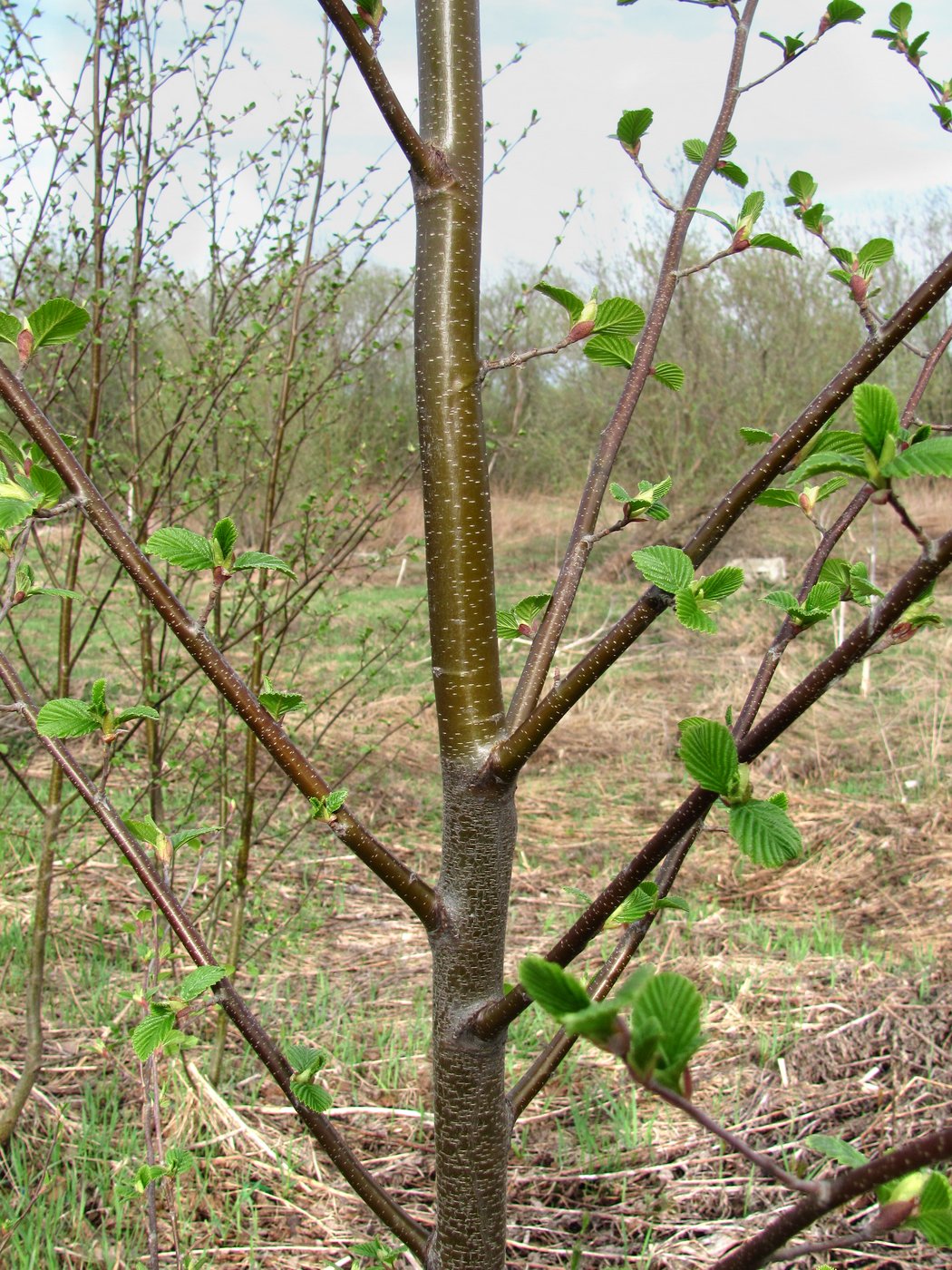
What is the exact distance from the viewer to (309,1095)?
89 cm

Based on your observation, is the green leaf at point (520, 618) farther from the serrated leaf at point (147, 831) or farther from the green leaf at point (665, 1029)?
the green leaf at point (665, 1029)

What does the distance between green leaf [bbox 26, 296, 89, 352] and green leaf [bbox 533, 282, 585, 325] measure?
0.35 m

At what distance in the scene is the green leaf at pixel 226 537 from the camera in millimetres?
791

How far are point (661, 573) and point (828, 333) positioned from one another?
1437 cm

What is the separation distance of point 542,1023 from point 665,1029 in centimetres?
260

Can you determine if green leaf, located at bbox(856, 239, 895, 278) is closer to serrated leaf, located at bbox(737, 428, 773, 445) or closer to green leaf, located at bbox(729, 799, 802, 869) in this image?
serrated leaf, located at bbox(737, 428, 773, 445)

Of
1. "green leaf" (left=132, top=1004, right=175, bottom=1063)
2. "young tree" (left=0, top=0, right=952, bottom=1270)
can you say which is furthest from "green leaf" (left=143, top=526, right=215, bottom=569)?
"green leaf" (left=132, top=1004, right=175, bottom=1063)

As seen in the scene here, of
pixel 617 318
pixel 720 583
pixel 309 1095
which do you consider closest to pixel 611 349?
pixel 617 318

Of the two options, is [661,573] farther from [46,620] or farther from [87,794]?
[46,620]

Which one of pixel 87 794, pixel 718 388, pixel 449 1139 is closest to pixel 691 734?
pixel 449 1139

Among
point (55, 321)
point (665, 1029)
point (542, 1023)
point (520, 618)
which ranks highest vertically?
point (55, 321)

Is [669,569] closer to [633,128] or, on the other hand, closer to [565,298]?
[565,298]

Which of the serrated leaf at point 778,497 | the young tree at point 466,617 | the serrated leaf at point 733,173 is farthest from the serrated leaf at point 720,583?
the serrated leaf at point 733,173

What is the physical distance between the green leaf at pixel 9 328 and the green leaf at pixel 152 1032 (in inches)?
22.3
